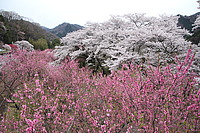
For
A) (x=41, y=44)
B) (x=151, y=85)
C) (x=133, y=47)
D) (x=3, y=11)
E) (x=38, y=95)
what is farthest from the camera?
(x=3, y=11)

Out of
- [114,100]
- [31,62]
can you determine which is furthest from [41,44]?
[114,100]

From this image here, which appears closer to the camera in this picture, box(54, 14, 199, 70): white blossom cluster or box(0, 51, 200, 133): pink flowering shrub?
box(0, 51, 200, 133): pink flowering shrub

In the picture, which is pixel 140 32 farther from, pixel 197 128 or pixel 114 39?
pixel 197 128

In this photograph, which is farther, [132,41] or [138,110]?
[132,41]

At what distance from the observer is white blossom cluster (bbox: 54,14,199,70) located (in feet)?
16.7

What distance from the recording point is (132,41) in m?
6.08

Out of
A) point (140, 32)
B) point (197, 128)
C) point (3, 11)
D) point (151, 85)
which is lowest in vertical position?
point (197, 128)

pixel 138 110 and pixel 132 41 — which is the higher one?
pixel 132 41

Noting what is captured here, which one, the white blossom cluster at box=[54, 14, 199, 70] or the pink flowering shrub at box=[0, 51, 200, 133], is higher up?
the white blossom cluster at box=[54, 14, 199, 70]

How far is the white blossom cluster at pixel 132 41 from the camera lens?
5.08 m

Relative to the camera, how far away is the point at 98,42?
8195 mm

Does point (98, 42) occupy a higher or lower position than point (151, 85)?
higher

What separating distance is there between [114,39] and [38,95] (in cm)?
576

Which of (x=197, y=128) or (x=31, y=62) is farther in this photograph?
(x=31, y=62)
